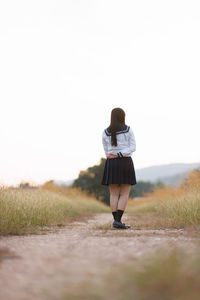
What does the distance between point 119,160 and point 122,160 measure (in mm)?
52

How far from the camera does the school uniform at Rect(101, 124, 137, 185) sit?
597 centimetres

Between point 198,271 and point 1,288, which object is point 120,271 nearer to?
point 198,271

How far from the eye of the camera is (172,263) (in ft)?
6.05

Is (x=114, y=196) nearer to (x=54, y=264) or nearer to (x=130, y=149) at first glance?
(x=130, y=149)

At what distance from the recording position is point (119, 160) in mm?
6082

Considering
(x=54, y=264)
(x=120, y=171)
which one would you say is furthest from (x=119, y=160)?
(x=54, y=264)

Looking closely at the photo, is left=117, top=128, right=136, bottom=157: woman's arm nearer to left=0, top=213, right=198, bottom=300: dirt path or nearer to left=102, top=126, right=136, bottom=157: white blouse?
left=102, top=126, right=136, bottom=157: white blouse

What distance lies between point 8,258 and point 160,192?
16.7 meters

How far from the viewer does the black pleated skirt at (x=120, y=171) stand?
5.96 m

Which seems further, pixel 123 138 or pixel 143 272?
pixel 123 138

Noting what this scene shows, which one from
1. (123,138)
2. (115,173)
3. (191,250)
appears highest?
(123,138)

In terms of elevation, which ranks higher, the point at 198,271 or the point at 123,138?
the point at 123,138

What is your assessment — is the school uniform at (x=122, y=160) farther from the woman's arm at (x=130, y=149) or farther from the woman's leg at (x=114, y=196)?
the woman's leg at (x=114, y=196)

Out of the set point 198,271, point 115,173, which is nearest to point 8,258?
point 198,271
